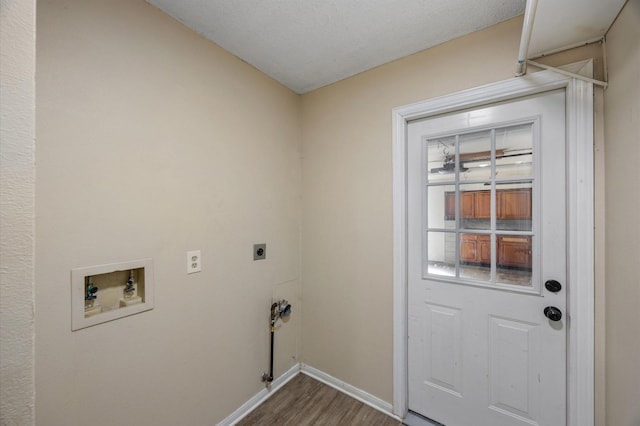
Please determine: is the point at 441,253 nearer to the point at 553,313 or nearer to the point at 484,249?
the point at 484,249

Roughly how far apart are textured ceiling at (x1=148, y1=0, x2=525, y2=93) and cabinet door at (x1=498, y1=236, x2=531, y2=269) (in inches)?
47.8

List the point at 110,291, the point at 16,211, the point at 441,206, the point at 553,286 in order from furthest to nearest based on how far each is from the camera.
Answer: the point at 441,206
the point at 553,286
the point at 110,291
the point at 16,211

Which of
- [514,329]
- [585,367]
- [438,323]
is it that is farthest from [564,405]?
[438,323]

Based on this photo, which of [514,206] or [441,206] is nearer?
[514,206]

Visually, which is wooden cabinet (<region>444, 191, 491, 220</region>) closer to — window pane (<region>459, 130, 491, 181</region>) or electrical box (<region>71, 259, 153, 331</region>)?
window pane (<region>459, 130, 491, 181</region>)

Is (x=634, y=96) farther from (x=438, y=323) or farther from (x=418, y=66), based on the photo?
(x=438, y=323)

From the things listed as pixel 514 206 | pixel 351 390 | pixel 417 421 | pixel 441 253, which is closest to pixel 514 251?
pixel 514 206

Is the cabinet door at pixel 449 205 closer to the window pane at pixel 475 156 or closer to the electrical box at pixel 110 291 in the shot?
the window pane at pixel 475 156

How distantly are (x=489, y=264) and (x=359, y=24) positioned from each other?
5.19ft

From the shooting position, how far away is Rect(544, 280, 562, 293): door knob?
129cm

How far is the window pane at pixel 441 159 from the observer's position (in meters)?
1.61

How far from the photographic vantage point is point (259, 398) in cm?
183

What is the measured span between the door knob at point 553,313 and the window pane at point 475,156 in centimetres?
76

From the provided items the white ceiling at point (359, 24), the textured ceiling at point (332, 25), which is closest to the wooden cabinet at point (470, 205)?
the white ceiling at point (359, 24)
